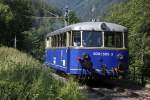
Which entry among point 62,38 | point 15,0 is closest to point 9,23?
point 15,0

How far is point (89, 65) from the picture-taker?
1998 cm

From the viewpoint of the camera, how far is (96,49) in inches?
792

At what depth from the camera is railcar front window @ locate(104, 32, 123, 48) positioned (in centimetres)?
2059

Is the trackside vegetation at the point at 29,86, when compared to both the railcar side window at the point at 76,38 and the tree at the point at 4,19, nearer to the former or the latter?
the railcar side window at the point at 76,38

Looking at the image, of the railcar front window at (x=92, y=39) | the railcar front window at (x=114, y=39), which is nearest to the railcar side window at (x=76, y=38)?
the railcar front window at (x=92, y=39)

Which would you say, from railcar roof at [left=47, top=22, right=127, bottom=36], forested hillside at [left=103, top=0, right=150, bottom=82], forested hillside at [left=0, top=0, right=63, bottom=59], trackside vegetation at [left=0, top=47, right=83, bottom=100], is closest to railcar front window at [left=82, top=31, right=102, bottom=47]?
railcar roof at [left=47, top=22, right=127, bottom=36]

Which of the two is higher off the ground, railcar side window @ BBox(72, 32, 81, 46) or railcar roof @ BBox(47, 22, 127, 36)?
railcar roof @ BBox(47, 22, 127, 36)

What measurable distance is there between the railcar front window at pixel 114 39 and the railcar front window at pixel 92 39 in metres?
0.32

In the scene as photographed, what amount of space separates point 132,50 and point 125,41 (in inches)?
552

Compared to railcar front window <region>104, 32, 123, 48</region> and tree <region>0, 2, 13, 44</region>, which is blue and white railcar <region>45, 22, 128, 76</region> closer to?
railcar front window <region>104, 32, 123, 48</region>

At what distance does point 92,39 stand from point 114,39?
1.04m

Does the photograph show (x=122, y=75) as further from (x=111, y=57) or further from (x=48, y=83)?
(x=48, y=83)

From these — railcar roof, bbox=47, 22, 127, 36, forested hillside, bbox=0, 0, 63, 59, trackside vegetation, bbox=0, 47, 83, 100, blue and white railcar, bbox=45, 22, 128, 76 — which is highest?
forested hillside, bbox=0, 0, 63, 59

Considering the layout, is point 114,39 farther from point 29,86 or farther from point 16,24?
point 16,24
